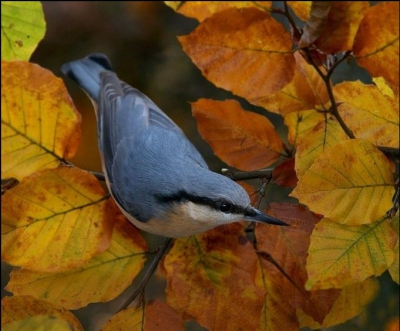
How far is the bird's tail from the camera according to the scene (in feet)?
5.17

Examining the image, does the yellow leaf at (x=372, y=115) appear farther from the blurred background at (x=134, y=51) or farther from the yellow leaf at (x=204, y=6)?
the blurred background at (x=134, y=51)

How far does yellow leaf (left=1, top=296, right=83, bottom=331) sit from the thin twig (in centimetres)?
7

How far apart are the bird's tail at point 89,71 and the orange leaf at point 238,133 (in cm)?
62

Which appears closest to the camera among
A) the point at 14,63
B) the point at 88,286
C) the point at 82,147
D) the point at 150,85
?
the point at 14,63

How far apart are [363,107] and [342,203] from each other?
187 millimetres

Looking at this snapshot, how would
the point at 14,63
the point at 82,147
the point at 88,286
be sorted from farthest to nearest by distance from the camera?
1. the point at 82,147
2. the point at 88,286
3. the point at 14,63

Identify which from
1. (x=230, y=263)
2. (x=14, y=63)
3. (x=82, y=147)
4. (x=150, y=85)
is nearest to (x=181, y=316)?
(x=230, y=263)

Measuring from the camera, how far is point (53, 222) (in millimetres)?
785

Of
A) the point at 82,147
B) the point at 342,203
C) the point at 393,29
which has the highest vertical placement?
the point at 393,29

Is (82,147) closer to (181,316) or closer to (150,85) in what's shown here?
(150,85)

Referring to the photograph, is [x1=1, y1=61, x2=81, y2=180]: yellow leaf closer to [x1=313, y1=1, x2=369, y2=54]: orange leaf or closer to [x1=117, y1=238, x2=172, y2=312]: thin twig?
[x1=117, y1=238, x2=172, y2=312]: thin twig

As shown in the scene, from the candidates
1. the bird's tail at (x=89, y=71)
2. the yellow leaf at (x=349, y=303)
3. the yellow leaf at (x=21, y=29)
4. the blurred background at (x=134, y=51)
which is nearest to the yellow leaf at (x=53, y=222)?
the yellow leaf at (x=21, y=29)

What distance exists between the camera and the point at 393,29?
824 mm

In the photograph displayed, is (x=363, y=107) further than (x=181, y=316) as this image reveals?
Yes
